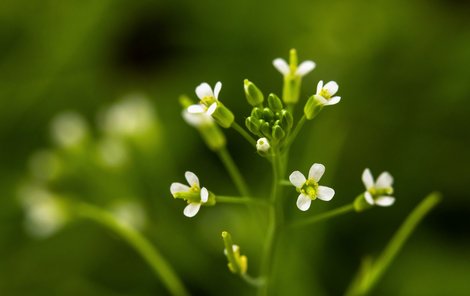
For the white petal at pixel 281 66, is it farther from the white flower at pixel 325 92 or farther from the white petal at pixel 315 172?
the white petal at pixel 315 172

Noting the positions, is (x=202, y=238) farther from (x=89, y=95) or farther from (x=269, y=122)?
(x=269, y=122)

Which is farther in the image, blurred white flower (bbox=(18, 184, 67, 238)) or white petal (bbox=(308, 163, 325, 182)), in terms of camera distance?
blurred white flower (bbox=(18, 184, 67, 238))

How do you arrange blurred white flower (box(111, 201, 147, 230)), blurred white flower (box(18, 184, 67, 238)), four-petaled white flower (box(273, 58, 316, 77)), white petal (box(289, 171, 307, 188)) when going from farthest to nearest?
blurred white flower (box(111, 201, 147, 230)), blurred white flower (box(18, 184, 67, 238)), four-petaled white flower (box(273, 58, 316, 77)), white petal (box(289, 171, 307, 188))

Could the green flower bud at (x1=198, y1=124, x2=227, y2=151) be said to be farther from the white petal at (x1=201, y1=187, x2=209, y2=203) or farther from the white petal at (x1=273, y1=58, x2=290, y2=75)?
the white petal at (x1=201, y1=187, x2=209, y2=203)

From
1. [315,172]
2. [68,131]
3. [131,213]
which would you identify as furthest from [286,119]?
[68,131]

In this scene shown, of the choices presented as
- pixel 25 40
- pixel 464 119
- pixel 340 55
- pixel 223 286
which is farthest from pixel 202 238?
pixel 25 40

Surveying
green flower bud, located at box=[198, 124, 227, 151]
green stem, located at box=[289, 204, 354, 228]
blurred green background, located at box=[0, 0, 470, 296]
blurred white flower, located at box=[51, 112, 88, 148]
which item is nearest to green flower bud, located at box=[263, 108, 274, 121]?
green stem, located at box=[289, 204, 354, 228]

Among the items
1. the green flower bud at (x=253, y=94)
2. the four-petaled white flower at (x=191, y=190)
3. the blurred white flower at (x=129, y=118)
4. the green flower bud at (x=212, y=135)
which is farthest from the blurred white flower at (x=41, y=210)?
the green flower bud at (x=253, y=94)
